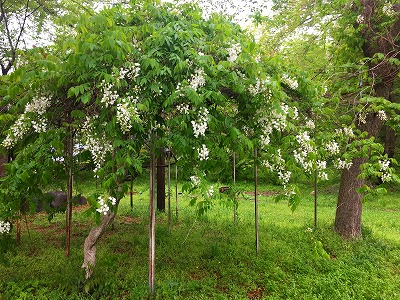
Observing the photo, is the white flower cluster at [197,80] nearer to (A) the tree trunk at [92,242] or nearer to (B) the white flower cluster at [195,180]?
(B) the white flower cluster at [195,180]

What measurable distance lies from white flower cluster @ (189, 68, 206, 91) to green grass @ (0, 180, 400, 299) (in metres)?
2.15

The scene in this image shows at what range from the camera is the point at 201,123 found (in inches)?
134

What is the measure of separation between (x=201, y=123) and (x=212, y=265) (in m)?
2.92

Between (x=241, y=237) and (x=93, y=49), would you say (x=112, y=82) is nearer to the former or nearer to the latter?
(x=93, y=49)

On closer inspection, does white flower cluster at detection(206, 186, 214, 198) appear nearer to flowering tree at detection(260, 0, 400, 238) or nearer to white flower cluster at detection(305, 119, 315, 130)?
white flower cluster at detection(305, 119, 315, 130)

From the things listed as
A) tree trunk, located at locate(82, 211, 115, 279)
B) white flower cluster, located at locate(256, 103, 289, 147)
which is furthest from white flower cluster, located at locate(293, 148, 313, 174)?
Answer: tree trunk, located at locate(82, 211, 115, 279)

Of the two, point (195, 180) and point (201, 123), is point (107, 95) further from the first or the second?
point (195, 180)

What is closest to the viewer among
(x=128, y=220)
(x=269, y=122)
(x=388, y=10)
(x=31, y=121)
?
(x=31, y=121)

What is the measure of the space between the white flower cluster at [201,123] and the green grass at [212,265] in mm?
1774

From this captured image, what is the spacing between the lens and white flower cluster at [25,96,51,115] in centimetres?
387

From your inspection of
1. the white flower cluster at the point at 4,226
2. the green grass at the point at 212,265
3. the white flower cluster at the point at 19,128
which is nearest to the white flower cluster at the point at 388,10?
the green grass at the point at 212,265

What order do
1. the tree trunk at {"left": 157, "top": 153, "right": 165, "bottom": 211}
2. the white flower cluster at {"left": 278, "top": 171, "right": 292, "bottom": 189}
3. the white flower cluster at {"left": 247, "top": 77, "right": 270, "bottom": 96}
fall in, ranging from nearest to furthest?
1. the white flower cluster at {"left": 247, "top": 77, "right": 270, "bottom": 96}
2. the white flower cluster at {"left": 278, "top": 171, "right": 292, "bottom": 189}
3. the tree trunk at {"left": 157, "top": 153, "right": 165, "bottom": 211}

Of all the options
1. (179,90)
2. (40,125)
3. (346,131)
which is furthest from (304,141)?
(40,125)

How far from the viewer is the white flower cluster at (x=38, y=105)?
387cm
